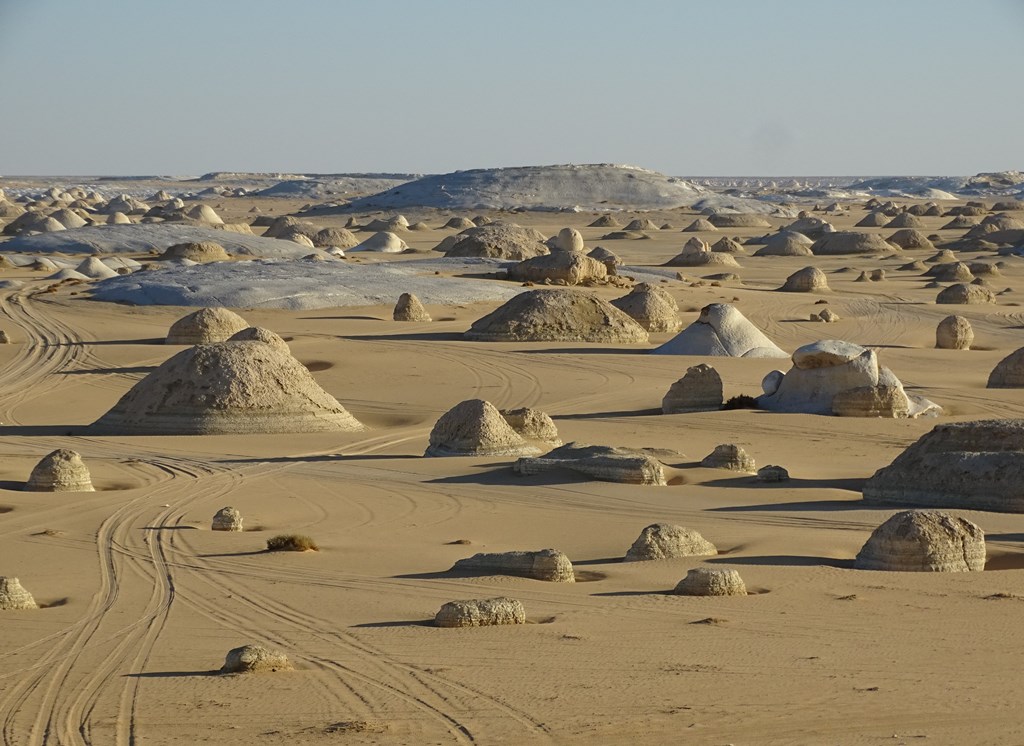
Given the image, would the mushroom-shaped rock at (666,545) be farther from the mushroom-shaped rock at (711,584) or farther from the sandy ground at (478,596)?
the mushroom-shaped rock at (711,584)

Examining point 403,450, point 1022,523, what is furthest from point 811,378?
point 1022,523

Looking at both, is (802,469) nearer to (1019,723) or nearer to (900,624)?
(900,624)

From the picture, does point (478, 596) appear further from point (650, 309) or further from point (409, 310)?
point (409, 310)

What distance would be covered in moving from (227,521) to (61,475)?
7.10ft

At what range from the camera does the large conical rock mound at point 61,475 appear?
12.9 metres

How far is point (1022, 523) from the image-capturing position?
11109 mm

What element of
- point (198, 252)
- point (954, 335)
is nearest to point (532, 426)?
point (954, 335)

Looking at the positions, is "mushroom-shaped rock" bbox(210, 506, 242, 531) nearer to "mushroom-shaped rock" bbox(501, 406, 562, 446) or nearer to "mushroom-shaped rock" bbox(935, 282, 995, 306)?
"mushroom-shaped rock" bbox(501, 406, 562, 446)

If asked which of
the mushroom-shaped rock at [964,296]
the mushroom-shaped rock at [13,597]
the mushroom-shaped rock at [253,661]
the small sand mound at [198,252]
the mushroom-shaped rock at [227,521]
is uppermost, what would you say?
the small sand mound at [198,252]

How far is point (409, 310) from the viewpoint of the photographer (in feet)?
89.7

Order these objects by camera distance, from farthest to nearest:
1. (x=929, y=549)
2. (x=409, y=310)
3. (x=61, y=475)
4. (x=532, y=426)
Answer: (x=409, y=310) → (x=532, y=426) → (x=61, y=475) → (x=929, y=549)

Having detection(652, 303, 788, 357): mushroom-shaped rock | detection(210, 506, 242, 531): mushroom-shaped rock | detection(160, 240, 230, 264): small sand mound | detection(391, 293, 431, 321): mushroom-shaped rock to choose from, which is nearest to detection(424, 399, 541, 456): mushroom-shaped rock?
detection(210, 506, 242, 531): mushroom-shaped rock

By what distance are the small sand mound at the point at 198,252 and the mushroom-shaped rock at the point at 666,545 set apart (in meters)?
30.3

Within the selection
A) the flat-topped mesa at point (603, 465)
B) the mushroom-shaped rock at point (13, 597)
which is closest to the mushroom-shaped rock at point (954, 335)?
the flat-topped mesa at point (603, 465)
